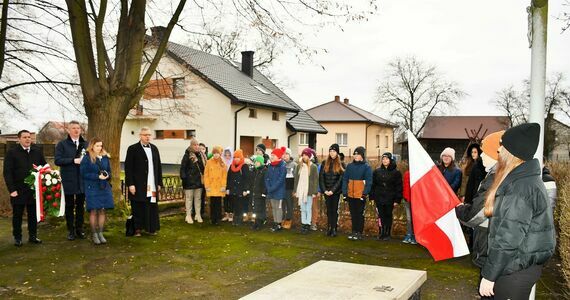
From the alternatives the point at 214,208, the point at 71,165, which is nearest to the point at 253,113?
the point at 214,208

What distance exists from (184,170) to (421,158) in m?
6.98

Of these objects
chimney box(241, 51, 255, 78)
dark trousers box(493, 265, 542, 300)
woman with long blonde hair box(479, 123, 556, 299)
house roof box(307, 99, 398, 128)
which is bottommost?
dark trousers box(493, 265, 542, 300)

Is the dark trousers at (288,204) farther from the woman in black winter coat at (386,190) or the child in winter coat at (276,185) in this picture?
the woman in black winter coat at (386,190)

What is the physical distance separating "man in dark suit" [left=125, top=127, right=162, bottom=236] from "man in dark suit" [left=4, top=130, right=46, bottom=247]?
1.61m

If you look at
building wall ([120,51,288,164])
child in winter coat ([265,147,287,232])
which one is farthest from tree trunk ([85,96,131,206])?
building wall ([120,51,288,164])

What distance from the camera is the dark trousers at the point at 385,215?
888 centimetres

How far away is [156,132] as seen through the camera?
29844mm

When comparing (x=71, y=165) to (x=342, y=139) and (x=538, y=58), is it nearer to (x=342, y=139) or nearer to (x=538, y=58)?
(x=538, y=58)

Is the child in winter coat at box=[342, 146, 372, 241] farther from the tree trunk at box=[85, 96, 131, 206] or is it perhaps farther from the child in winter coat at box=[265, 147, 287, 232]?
the tree trunk at box=[85, 96, 131, 206]

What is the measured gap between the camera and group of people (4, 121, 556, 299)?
2930 millimetres

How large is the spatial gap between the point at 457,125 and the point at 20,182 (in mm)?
50437

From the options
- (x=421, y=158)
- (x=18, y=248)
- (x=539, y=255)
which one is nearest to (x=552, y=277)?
(x=421, y=158)

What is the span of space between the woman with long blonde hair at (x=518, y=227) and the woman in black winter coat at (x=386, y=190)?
5677 millimetres

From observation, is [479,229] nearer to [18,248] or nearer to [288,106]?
[18,248]
